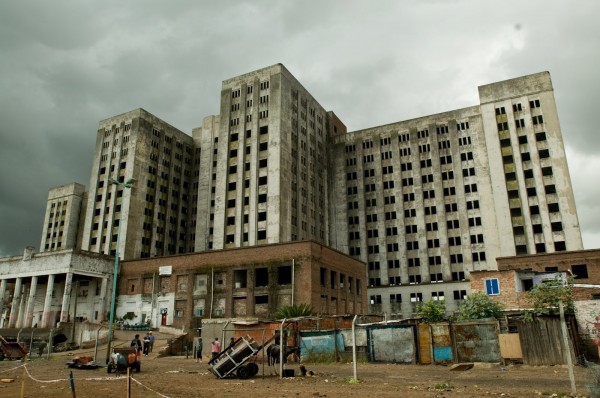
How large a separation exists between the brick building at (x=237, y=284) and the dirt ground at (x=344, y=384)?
3102cm

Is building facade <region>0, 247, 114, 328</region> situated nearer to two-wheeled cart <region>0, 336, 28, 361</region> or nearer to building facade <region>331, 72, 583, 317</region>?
two-wheeled cart <region>0, 336, 28, 361</region>

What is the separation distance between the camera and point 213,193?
9694 centimetres

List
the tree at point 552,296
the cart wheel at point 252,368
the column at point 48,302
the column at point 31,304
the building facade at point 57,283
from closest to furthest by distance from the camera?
the cart wheel at point 252,368 → the tree at point 552,296 → the column at point 48,302 → the building facade at point 57,283 → the column at point 31,304

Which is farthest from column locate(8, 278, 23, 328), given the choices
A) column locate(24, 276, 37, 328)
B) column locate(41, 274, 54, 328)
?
column locate(41, 274, 54, 328)

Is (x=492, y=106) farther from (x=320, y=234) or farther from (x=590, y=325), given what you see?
(x=590, y=325)

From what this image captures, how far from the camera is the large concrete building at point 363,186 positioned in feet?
259

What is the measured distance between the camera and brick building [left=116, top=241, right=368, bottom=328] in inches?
2199

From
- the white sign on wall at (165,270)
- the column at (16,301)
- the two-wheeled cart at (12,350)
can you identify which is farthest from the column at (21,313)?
the two-wheeled cart at (12,350)

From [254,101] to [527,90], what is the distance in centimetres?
4912

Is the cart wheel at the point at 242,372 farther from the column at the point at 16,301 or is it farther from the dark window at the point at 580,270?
the column at the point at 16,301

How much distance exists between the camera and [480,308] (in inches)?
1448

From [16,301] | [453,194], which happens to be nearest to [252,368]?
[16,301]

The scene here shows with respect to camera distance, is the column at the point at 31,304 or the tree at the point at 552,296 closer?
the tree at the point at 552,296

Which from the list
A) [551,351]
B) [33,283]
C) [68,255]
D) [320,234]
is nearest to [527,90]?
[320,234]
